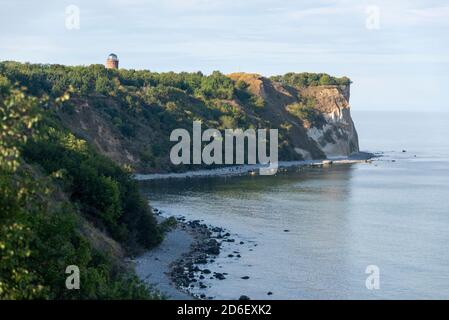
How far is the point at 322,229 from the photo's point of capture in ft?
186

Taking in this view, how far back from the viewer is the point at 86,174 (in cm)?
4119

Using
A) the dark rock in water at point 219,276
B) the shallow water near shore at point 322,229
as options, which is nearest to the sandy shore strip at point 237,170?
the shallow water near shore at point 322,229

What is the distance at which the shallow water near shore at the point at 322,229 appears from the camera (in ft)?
126

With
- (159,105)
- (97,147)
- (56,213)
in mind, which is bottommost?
(56,213)

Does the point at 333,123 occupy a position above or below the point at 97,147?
above

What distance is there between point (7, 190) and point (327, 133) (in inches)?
5182

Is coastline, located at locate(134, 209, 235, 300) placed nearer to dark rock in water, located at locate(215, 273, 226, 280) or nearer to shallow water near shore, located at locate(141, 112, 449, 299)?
dark rock in water, located at locate(215, 273, 226, 280)

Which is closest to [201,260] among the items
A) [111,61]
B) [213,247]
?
[213,247]

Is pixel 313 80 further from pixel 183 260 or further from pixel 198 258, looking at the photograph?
pixel 183 260

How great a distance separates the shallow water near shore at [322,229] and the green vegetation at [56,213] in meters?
6.97

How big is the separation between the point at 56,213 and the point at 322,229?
111 feet

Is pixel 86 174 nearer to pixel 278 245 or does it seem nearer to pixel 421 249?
pixel 278 245

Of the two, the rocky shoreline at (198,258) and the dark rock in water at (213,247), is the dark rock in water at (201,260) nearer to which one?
the rocky shoreline at (198,258)
